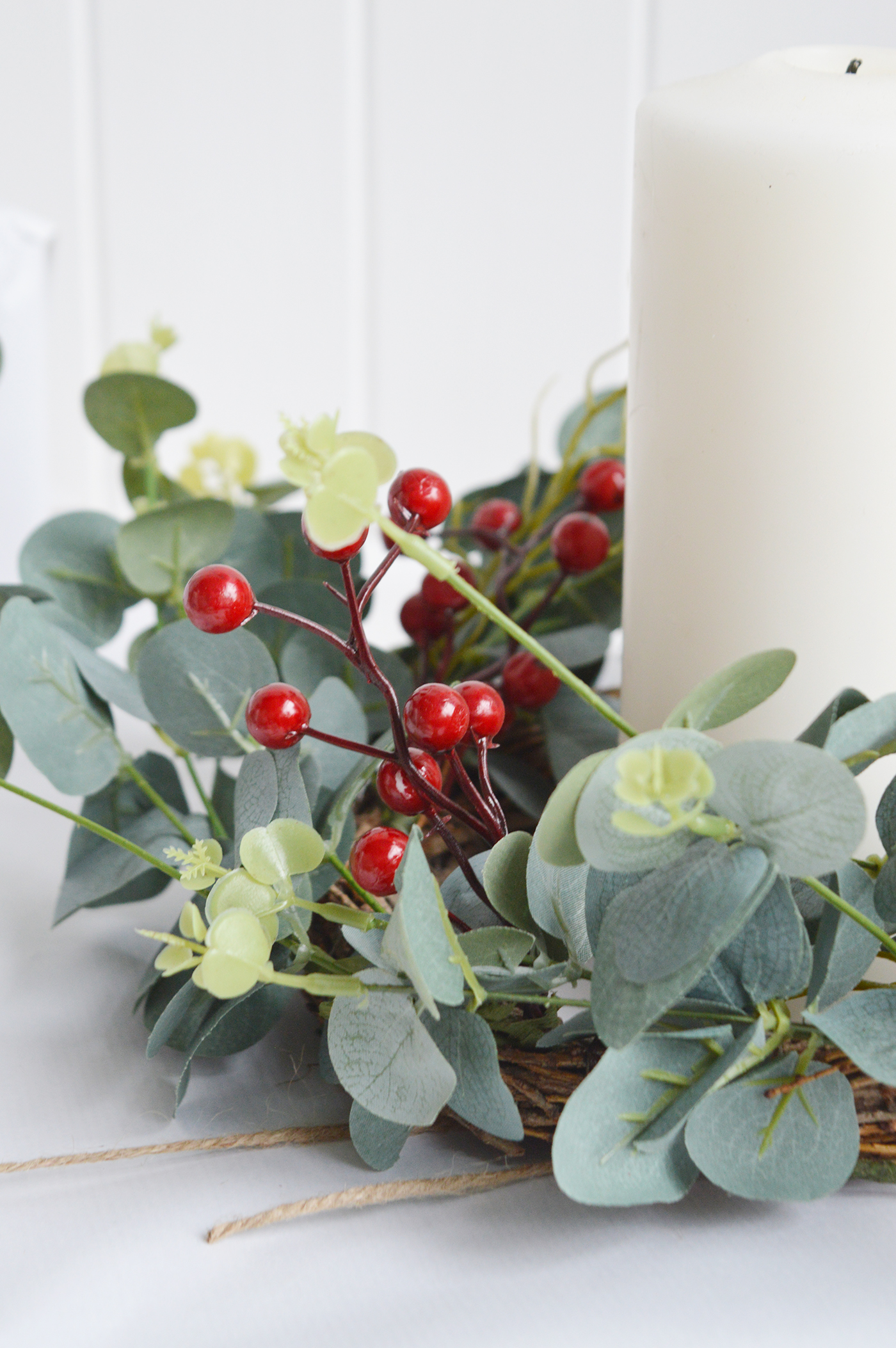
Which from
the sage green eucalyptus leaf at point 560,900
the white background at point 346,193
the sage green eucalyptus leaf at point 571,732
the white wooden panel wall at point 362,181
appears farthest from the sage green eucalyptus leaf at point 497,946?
the white wooden panel wall at point 362,181

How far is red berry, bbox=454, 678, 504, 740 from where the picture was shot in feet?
0.71

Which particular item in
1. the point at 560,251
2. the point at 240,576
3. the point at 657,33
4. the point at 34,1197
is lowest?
the point at 34,1197

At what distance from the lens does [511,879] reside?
0.67 ft

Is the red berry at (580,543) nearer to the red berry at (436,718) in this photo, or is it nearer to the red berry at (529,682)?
the red berry at (529,682)

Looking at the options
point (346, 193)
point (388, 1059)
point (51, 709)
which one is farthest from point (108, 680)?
point (346, 193)

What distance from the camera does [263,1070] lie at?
0.25 metres

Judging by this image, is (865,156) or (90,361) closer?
(865,156)

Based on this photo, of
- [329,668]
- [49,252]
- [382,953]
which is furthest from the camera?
[49,252]

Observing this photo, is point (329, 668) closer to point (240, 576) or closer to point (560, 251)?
point (240, 576)

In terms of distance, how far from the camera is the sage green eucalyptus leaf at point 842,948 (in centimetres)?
18

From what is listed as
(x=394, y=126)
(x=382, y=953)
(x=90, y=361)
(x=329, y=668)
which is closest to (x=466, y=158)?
(x=394, y=126)

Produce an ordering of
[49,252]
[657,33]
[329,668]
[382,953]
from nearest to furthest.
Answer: [382,953]
[329,668]
[49,252]
[657,33]

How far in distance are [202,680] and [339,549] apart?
0.09 meters

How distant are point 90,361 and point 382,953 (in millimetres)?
995
